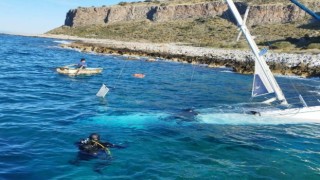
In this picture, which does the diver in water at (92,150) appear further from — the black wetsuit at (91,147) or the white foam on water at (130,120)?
the white foam on water at (130,120)

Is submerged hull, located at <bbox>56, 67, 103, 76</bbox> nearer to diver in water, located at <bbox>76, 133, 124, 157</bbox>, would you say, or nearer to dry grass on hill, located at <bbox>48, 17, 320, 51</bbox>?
diver in water, located at <bbox>76, 133, 124, 157</bbox>

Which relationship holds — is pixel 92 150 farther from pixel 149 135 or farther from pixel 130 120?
pixel 130 120

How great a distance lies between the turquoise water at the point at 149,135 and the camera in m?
15.0

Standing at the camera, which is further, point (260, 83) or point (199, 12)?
point (199, 12)

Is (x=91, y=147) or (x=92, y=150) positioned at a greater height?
(x=91, y=147)

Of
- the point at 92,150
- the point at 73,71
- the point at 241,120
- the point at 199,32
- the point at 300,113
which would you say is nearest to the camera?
the point at 92,150

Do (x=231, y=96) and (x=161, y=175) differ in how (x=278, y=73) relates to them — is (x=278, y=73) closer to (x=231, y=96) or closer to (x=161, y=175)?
(x=231, y=96)

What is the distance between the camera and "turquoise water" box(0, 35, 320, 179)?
14984 millimetres

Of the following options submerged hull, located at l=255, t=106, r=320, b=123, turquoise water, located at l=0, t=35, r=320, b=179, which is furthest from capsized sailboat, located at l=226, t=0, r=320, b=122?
turquoise water, located at l=0, t=35, r=320, b=179

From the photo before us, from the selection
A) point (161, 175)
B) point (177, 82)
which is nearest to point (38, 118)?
point (161, 175)

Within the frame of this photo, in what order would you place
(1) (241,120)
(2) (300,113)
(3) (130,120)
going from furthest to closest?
(2) (300,113), (1) (241,120), (3) (130,120)

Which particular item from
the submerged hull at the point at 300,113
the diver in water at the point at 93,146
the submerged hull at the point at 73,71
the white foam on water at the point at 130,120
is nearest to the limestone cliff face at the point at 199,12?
the submerged hull at the point at 73,71

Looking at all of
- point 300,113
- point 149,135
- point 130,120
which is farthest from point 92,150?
point 300,113

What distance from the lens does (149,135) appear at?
19.7 metres
